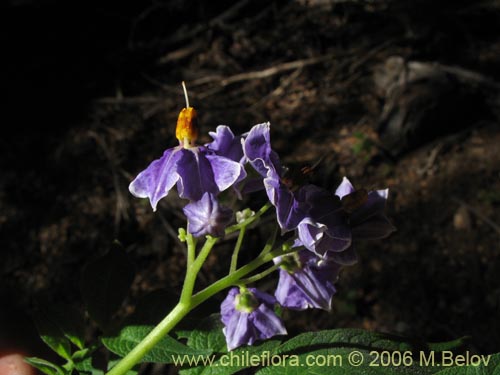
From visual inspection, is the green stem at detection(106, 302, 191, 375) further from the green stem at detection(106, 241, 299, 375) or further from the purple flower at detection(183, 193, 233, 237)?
the purple flower at detection(183, 193, 233, 237)

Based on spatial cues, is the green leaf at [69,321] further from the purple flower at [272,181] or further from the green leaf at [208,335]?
the purple flower at [272,181]

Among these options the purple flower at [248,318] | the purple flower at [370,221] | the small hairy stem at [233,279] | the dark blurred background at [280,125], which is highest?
the purple flower at [370,221]

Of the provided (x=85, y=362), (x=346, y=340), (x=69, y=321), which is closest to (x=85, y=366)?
(x=85, y=362)

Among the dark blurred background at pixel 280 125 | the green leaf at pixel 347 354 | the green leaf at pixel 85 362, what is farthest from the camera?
the dark blurred background at pixel 280 125

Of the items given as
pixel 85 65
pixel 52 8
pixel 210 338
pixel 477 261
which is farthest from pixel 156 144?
pixel 210 338

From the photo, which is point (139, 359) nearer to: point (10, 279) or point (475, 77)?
point (10, 279)

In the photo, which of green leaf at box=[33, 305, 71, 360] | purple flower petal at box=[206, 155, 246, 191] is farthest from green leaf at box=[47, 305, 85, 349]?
purple flower petal at box=[206, 155, 246, 191]

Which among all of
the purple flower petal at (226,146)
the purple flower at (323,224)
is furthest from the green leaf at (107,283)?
the purple flower at (323,224)
